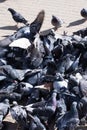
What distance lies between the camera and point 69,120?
752 cm

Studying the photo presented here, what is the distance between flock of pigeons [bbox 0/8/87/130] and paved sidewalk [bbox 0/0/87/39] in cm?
160

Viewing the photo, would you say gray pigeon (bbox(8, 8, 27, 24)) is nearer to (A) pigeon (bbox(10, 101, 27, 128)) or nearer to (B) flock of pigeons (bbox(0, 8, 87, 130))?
(B) flock of pigeons (bbox(0, 8, 87, 130))

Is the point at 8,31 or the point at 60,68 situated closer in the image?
the point at 60,68

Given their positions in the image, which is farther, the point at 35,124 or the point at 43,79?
the point at 43,79

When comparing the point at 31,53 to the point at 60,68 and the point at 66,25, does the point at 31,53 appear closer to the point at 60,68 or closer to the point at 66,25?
the point at 60,68

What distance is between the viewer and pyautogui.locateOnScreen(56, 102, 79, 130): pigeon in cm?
748

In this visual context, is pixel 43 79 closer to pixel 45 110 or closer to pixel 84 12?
pixel 45 110

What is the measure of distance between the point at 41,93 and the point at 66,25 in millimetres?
3918

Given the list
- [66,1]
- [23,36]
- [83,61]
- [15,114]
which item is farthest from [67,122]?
[66,1]

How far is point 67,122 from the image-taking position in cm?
749

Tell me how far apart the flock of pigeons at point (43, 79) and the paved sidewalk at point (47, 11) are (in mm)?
1597

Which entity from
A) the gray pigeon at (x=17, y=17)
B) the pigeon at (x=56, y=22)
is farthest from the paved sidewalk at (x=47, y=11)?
the gray pigeon at (x=17, y=17)

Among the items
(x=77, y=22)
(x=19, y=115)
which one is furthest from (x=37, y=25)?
(x=19, y=115)

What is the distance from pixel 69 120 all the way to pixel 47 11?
582 centimetres
